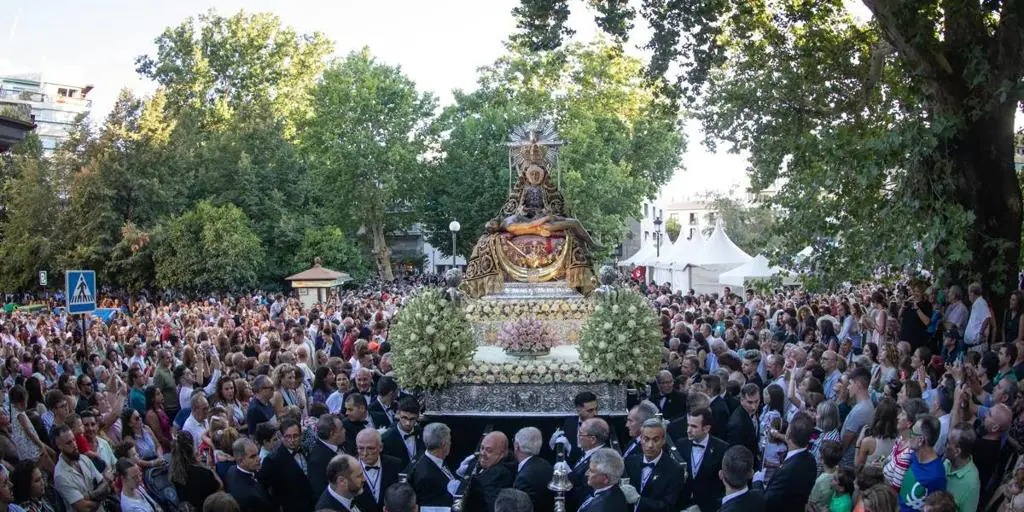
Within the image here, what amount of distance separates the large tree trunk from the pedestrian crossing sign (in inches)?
467

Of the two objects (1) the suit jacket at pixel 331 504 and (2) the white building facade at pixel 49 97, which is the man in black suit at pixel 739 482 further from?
(2) the white building facade at pixel 49 97

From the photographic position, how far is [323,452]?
315 inches

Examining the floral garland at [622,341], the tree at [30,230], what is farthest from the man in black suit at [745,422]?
the tree at [30,230]

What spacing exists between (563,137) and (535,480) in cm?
4018

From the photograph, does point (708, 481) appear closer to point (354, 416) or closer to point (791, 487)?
point (791, 487)

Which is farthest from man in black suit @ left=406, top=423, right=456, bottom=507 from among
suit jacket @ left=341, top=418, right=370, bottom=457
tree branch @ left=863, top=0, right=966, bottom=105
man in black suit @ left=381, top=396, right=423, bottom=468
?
tree branch @ left=863, top=0, right=966, bottom=105

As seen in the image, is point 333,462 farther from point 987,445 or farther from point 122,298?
point 122,298

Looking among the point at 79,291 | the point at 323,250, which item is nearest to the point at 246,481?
the point at 79,291

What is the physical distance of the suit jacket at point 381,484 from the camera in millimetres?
7469

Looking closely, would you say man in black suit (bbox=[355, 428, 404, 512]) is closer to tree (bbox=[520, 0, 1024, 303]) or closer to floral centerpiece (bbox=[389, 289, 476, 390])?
floral centerpiece (bbox=[389, 289, 476, 390])

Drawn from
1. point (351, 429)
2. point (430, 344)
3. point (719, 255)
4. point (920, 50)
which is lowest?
point (351, 429)

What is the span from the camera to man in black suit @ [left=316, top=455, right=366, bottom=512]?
6.61 meters

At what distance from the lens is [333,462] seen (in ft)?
21.8

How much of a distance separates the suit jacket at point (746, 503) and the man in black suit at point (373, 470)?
2595 mm
